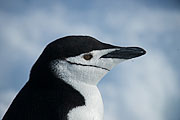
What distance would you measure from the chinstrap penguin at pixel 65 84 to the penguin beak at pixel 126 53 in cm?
3

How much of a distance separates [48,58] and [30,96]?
0.12 metres

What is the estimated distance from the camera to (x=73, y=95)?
1009mm

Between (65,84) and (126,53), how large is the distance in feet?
0.71

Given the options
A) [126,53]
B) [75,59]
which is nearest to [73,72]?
[75,59]

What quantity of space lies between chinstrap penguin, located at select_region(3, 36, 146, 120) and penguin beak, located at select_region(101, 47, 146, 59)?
0.03 meters

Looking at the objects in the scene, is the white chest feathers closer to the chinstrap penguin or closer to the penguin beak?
the chinstrap penguin

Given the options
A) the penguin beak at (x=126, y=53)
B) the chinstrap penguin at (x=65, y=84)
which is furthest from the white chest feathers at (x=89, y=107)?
the penguin beak at (x=126, y=53)

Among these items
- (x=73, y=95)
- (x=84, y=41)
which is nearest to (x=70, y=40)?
(x=84, y=41)

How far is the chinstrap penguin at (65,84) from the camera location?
38.6 inches

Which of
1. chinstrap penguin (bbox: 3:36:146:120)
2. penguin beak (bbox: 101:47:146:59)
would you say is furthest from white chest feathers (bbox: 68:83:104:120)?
penguin beak (bbox: 101:47:146:59)

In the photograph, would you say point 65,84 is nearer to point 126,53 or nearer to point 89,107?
point 89,107

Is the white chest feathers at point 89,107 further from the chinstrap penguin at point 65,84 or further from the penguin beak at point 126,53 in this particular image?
the penguin beak at point 126,53

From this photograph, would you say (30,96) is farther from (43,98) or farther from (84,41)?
(84,41)

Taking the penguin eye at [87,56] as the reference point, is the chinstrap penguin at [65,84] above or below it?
below
